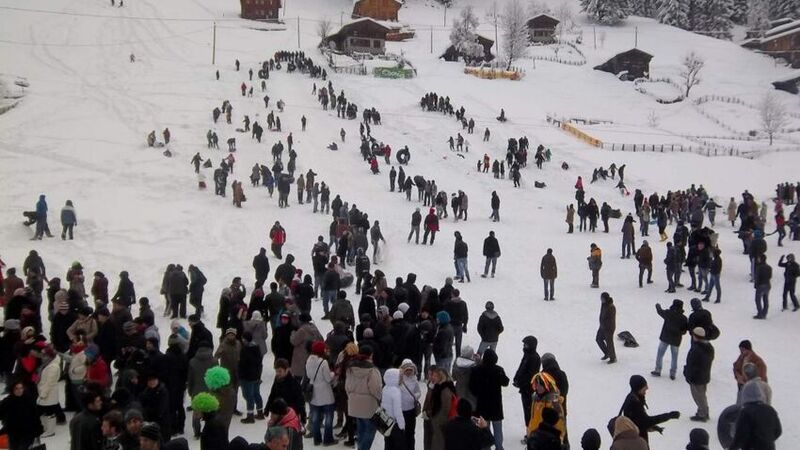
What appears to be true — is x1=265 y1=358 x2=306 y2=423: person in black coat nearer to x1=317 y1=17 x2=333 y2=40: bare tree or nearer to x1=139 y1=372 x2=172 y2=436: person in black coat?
x1=139 y1=372 x2=172 y2=436: person in black coat

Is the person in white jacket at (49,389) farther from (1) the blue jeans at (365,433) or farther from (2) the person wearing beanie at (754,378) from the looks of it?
(2) the person wearing beanie at (754,378)

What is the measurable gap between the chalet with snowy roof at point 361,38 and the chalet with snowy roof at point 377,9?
63.0 feet

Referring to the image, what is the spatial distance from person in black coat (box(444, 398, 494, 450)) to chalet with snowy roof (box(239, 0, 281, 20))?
263 ft

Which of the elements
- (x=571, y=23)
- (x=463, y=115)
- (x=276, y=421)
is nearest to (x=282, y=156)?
(x=463, y=115)

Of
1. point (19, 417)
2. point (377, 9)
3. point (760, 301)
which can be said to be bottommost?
point (760, 301)

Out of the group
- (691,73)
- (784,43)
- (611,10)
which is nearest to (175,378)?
(691,73)

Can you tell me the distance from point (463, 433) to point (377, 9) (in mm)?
90086

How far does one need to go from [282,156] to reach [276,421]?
2602 cm

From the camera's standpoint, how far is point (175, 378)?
28.8ft

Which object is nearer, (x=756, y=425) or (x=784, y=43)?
(x=756, y=425)

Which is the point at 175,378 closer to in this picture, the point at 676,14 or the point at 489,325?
the point at 489,325

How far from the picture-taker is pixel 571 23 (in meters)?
94.8

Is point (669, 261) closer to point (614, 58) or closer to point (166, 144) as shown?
point (166, 144)

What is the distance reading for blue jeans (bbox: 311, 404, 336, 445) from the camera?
8.70 meters
